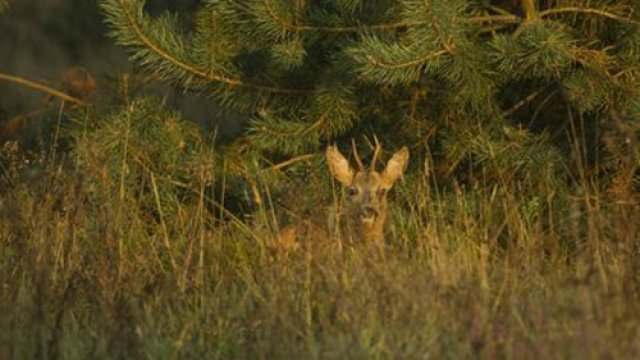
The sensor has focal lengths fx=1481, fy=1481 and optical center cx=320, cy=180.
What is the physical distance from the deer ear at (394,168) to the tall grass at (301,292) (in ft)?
1.89

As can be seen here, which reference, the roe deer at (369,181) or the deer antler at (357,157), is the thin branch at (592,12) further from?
the deer antler at (357,157)

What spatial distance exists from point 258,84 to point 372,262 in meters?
2.68

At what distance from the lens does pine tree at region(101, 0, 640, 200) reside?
6629mm

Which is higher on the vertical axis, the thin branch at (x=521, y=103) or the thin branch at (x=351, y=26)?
the thin branch at (x=351, y=26)

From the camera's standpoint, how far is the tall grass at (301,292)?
4352mm

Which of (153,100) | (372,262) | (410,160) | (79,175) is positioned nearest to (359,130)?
(410,160)

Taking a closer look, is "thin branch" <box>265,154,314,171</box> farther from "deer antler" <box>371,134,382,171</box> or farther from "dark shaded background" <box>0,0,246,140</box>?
"dark shaded background" <box>0,0,246,140</box>

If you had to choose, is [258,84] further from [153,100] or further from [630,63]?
[630,63]

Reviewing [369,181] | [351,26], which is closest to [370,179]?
[369,181]

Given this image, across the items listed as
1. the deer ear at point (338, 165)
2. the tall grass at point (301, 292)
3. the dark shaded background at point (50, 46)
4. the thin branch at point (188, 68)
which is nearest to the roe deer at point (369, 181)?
the deer ear at point (338, 165)

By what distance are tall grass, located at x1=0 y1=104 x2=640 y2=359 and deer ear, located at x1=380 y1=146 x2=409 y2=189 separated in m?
0.58

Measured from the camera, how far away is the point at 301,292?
505cm

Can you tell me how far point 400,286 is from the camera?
15.5ft

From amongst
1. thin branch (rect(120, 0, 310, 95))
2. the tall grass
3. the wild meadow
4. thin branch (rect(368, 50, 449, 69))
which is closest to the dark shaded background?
Result: the wild meadow
